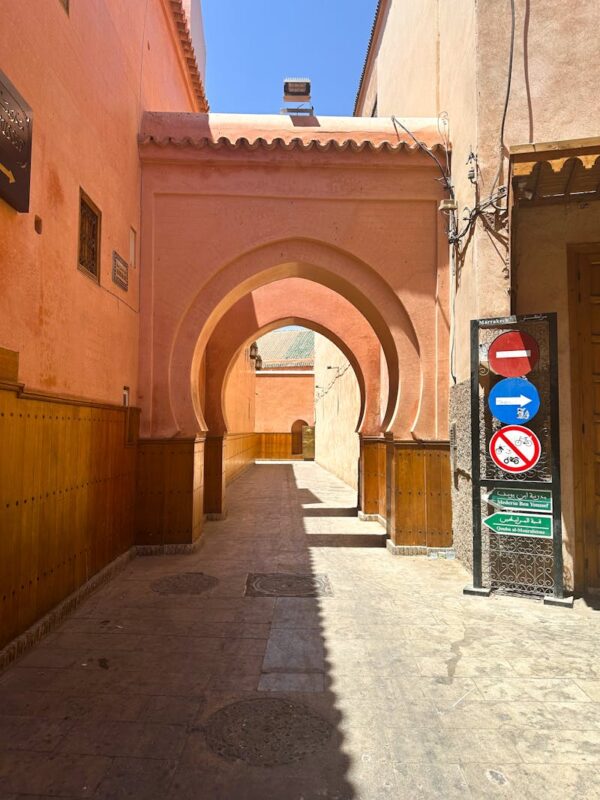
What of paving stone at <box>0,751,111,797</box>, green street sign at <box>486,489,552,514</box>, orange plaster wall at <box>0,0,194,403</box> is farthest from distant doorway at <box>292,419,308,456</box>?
paving stone at <box>0,751,111,797</box>

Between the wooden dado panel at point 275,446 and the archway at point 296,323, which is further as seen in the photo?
the wooden dado panel at point 275,446

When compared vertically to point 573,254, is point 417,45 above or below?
above

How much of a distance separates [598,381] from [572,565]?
201 cm

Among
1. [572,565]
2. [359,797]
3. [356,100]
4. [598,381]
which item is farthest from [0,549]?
[356,100]

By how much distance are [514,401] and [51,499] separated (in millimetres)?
4552

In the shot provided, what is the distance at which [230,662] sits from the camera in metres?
4.33

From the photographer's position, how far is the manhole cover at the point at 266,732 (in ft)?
10.2

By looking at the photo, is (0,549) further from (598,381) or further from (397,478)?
(598,381)

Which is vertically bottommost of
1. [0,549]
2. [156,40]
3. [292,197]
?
[0,549]

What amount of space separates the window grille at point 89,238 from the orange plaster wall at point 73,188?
0.13 metres

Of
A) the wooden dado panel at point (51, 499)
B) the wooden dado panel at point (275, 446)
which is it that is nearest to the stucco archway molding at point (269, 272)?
the wooden dado panel at point (51, 499)

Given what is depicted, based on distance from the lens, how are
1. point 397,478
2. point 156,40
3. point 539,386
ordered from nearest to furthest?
point 539,386, point 397,478, point 156,40

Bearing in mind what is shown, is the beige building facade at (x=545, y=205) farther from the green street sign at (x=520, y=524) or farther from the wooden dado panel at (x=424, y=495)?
the wooden dado panel at (x=424, y=495)

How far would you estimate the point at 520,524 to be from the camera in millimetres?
5863
